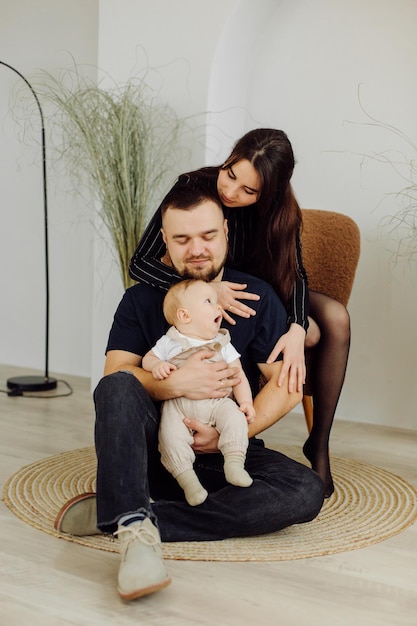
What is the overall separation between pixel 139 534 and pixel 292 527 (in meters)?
0.59

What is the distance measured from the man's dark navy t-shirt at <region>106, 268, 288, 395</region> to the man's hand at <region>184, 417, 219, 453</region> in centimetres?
26

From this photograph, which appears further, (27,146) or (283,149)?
(27,146)

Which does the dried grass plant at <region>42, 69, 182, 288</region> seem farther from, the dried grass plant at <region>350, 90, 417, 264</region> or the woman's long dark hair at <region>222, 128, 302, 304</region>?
the woman's long dark hair at <region>222, 128, 302, 304</region>

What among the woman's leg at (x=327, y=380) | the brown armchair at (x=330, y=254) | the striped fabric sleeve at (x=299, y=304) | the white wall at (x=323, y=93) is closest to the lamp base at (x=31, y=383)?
the white wall at (x=323, y=93)

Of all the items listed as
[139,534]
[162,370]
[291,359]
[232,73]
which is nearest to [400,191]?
Result: [232,73]

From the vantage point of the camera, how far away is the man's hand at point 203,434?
196 cm

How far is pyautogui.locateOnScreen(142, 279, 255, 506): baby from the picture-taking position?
1.90m

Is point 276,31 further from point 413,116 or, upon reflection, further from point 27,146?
point 27,146

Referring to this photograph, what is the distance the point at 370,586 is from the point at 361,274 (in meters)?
1.87

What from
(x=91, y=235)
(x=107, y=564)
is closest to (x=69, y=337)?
(x=91, y=235)

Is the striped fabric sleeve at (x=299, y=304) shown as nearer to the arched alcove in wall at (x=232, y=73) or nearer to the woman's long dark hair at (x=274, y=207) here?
the woman's long dark hair at (x=274, y=207)

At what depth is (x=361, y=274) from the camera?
3449 millimetres

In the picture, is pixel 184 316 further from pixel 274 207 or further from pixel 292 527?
pixel 292 527

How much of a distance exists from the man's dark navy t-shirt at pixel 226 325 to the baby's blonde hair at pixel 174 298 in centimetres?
11
